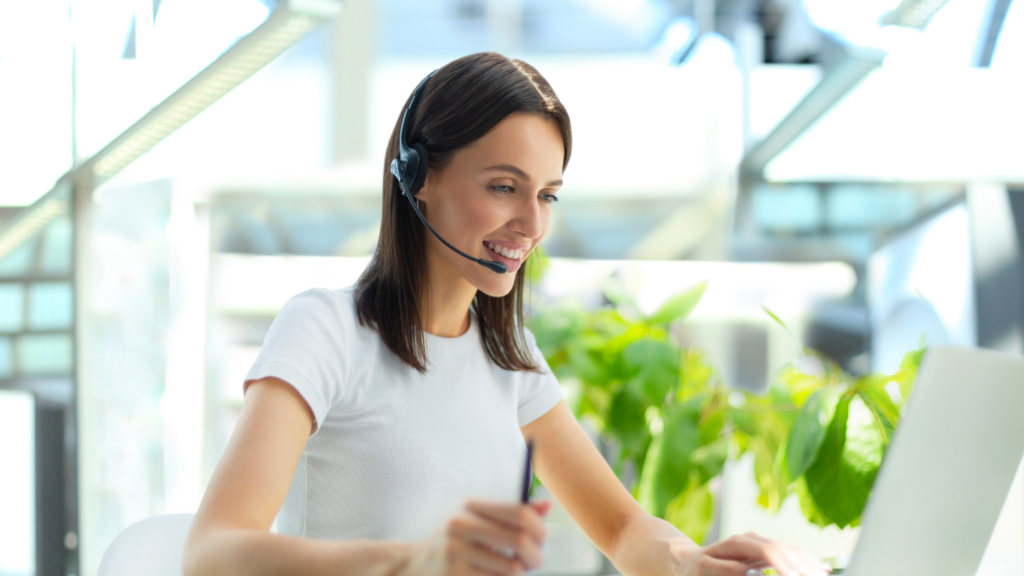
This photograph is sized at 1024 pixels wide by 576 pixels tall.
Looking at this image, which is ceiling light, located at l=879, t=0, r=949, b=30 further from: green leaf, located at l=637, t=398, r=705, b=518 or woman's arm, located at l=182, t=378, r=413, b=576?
woman's arm, located at l=182, t=378, r=413, b=576

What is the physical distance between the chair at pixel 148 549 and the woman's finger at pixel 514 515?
601mm

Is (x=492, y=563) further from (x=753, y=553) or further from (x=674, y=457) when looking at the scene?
(x=674, y=457)

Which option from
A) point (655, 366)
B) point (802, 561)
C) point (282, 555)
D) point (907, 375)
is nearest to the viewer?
point (282, 555)

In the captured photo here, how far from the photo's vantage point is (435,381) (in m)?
0.97

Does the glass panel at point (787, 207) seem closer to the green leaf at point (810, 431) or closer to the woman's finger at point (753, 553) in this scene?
the green leaf at point (810, 431)

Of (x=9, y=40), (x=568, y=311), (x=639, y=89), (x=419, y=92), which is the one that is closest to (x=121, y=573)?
(x=419, y=92)

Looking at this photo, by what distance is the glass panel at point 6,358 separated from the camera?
5.20 feet

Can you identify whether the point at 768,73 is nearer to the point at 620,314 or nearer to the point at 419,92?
the point at 620,314

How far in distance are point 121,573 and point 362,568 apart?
0.44 m

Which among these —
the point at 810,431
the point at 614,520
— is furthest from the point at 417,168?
the point at 810,431

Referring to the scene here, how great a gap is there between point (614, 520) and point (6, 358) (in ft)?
4.43

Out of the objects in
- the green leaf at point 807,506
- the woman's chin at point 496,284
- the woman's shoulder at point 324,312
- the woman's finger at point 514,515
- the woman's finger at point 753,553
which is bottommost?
the green leaf at point 807,506

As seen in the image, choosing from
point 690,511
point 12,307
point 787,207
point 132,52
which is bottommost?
point 690,511

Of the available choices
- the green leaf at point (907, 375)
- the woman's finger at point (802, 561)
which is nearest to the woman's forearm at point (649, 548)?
the woman's finger at point (802, 561)
